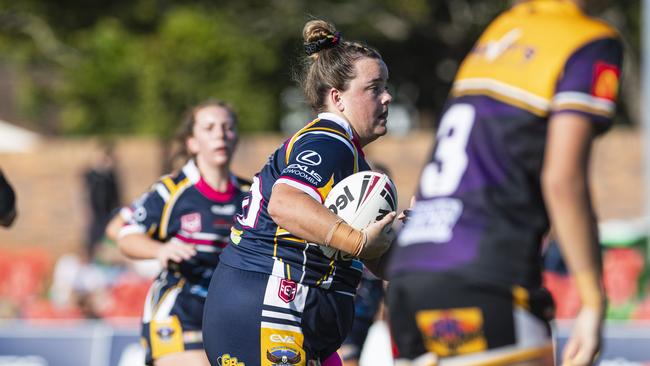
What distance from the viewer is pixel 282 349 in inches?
173

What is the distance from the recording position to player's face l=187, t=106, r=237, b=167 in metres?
6.49

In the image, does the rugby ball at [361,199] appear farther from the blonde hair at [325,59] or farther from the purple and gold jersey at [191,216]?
the purple and gold jersey at [191,216]

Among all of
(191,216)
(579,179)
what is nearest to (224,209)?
(191,216)

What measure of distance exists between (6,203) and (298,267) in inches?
50.9

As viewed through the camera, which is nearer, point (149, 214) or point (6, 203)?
point (6, 203)

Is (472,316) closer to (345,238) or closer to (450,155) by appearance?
(450,155)

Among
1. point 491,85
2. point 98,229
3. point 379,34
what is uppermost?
point 379,34

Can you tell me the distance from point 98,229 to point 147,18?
13000 mm

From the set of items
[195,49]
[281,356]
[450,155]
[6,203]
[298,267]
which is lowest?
[281,356]

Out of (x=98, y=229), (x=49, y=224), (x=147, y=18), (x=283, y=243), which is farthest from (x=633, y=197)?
(x=283, y=243)

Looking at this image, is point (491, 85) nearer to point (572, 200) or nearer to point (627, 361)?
point (572, 200)

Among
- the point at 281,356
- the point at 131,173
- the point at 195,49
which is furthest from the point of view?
the point at 195,49

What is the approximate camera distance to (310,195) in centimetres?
409

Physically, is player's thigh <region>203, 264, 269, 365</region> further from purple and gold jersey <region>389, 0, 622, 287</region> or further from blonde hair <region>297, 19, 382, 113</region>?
purple and gold jersey <region>389, 0, 622, 287</region>
